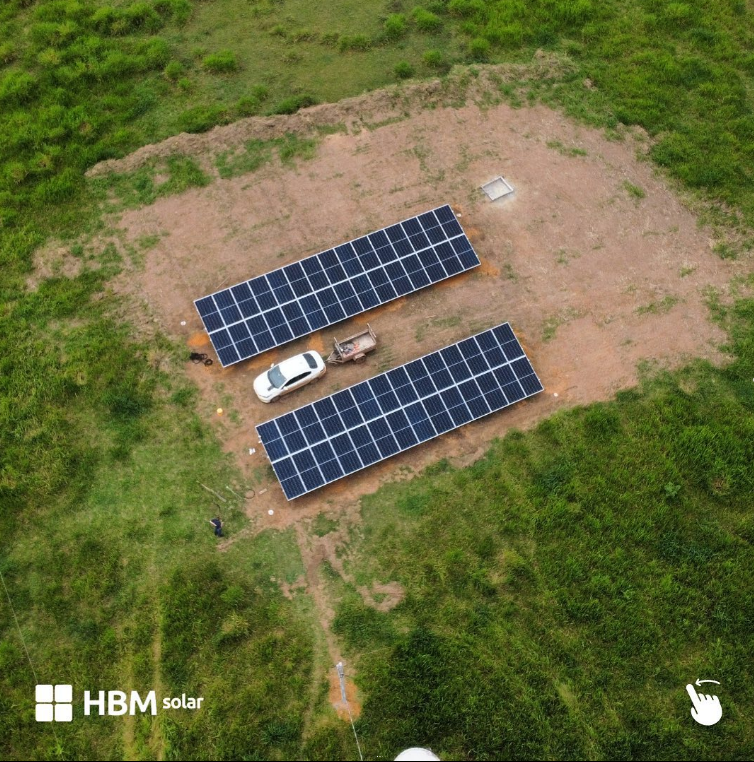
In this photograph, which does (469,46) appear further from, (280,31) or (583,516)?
(583,516)

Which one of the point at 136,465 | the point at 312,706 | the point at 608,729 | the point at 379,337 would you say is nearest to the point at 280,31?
the point at 379,337

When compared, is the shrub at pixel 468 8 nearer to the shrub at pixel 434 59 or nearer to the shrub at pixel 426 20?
the shrub at pixel 426 20

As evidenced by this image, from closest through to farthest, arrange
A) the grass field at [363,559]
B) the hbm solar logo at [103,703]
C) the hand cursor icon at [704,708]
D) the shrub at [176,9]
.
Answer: the hbm solar logo at [103,703], the grass field at [363,559], the hand cursor icon at [704,708], the shrub at [176,9]

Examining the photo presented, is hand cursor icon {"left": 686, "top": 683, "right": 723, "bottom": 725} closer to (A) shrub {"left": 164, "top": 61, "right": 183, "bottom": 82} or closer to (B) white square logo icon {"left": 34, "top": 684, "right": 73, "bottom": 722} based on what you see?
(B) white square logo icon {"left": 34, "top": 684, "right": 73, "bottom": 722}

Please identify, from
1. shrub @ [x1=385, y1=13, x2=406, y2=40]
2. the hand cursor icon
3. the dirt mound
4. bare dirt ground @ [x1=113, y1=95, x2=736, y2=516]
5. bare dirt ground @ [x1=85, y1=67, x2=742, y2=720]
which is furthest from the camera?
shrub @ [x1=385, y1=13, x2=406, y2=40]

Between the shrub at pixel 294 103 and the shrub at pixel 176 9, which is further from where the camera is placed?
the shrub at pixel 176 9

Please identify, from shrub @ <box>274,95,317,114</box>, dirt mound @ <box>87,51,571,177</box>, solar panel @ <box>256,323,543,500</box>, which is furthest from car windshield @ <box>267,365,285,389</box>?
shrub @ <box>274,95,317,114</box>

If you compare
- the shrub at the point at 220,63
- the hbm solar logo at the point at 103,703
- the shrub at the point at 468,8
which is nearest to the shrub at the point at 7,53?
the shrub at the point at 220,63
